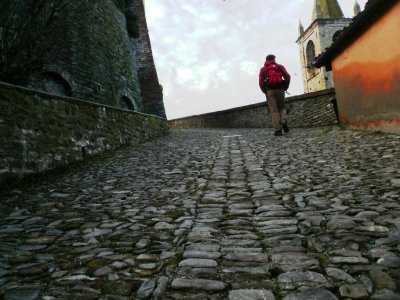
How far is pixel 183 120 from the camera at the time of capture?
3069cm

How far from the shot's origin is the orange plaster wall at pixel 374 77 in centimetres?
670

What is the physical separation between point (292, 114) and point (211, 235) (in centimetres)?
1268

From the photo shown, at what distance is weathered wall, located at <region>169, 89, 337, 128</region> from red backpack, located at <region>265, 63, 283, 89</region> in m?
2.84

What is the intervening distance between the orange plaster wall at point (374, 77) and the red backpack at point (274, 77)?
1710 mm

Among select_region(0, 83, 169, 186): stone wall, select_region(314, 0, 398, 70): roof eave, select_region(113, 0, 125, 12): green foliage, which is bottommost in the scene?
select_region(0, 83, 169, 186): stone wall

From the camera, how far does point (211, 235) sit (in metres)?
2.50

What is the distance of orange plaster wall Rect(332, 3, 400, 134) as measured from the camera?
6.70m

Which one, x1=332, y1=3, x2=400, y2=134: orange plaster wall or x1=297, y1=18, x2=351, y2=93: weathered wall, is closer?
x1=332, y1=3, x2=400, y2=134: orange plaster wall

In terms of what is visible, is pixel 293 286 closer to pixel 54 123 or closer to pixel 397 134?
pixel 54 123

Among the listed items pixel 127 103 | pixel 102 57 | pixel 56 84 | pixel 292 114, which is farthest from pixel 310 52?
pixel 56 84

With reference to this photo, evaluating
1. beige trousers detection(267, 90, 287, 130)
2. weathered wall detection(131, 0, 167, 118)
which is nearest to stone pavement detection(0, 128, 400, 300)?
beige trousers detection(267, 90, 287, 130)

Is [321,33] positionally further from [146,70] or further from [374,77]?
[374,77]

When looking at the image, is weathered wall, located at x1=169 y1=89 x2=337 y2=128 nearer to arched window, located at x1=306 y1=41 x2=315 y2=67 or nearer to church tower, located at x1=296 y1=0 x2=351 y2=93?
church tower, located at x1=296 y1=0 x2=351 y2=93

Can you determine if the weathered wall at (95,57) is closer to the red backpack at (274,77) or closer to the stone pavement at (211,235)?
the red backpack at (274,77)
